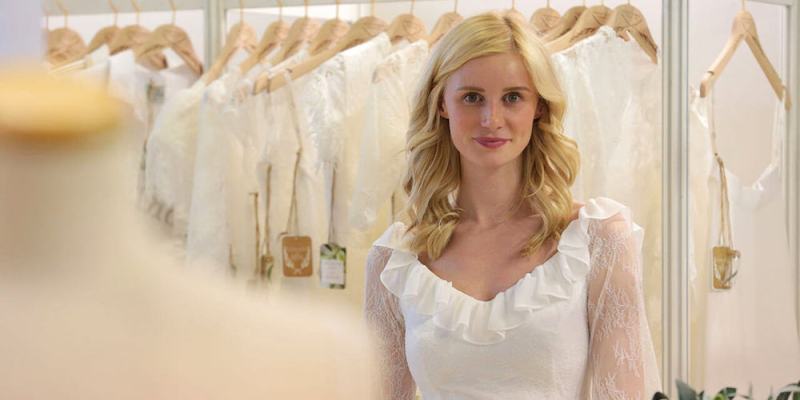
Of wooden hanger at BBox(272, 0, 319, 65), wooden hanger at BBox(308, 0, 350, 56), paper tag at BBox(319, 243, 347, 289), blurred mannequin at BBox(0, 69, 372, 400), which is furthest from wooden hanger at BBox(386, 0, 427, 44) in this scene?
blurred mannequin at BBox(0, 69, 372, 400)

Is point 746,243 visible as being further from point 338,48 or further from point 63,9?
point 63,9

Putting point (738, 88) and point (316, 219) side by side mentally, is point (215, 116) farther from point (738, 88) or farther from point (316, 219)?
point (738, 88)

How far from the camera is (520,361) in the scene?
1.60 m

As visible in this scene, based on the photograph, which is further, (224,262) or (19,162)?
(224,262)

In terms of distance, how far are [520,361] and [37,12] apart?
4.81 feet

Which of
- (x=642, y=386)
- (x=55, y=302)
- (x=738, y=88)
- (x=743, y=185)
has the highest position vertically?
(x=738, y=88)

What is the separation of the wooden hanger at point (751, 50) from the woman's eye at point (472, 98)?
2.68 ft

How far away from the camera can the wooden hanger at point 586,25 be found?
7.89ft

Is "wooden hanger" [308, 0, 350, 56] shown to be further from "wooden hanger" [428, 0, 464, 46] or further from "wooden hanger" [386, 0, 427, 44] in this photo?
"wooden hanger" [428, 0, 464, 46]

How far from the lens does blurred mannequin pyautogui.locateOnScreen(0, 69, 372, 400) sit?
7.1 inches

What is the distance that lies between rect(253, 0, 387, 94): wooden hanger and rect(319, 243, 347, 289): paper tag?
17.8 inches

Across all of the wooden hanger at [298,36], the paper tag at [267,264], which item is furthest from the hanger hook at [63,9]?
the paper tag at [267,264]

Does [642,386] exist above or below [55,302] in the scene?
below

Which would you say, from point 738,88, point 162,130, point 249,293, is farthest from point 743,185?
point 249,293
